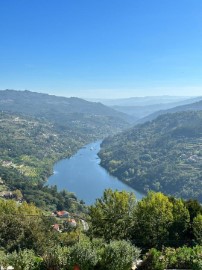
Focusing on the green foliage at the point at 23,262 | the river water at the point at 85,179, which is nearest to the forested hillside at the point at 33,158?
the river water at the point at 85,179

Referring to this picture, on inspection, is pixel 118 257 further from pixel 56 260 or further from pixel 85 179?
pixel 85 179

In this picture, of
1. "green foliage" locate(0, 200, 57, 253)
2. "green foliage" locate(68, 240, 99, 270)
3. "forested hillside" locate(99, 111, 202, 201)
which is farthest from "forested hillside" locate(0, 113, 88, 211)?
"green foliage" locate(68, 240, 99, 270)

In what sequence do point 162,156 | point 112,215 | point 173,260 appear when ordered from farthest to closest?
point 162,156, point 112,215, point 173,260

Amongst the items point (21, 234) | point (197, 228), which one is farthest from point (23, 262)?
point (21, 234)

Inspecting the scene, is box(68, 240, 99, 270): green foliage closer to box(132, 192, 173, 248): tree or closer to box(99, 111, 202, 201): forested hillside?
box(132, 192, 173, 248): tree

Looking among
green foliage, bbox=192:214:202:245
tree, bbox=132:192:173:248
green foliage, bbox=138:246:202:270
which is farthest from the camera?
tree, bbox=132:192:173:248
